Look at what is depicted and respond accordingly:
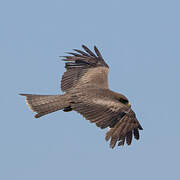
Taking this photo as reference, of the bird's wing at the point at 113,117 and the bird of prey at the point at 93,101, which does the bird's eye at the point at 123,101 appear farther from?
the bird's wing at the point at 113,117

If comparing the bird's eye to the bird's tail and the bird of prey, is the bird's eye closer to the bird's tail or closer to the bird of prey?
the bird of prey

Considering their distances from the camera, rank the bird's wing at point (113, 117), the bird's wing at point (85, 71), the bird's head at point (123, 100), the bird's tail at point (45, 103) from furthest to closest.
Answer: the bird's wing at point (85, 71) → the bird's head at point (123, 100) → the bird's tail at point (45, 103) → the bird's wing at point (113, 117)

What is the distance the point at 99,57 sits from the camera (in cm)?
1906

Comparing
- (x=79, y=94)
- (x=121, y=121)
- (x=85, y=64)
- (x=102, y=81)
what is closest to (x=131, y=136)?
(x=121, y=121)

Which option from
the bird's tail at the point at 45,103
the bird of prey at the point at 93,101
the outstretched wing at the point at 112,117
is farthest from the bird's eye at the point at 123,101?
the bird's tail at the point at 45,103

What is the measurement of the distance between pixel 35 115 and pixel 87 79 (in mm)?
2793

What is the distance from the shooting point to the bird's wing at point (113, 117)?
1366 centimetres

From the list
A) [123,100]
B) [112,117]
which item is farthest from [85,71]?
[112,117]

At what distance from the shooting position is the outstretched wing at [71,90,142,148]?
44.8 feet

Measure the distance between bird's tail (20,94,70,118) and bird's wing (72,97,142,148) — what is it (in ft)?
1.80

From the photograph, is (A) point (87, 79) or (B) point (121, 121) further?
(A) point (87, 79)

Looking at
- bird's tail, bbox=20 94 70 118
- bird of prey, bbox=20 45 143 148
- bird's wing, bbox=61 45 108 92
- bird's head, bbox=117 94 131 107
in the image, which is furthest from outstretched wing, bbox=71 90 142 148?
bird's wing, bbox=61 45 108 92

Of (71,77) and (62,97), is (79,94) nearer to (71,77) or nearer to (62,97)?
(62,97)

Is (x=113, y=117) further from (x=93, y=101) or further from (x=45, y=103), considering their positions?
(x=45, y=103)
